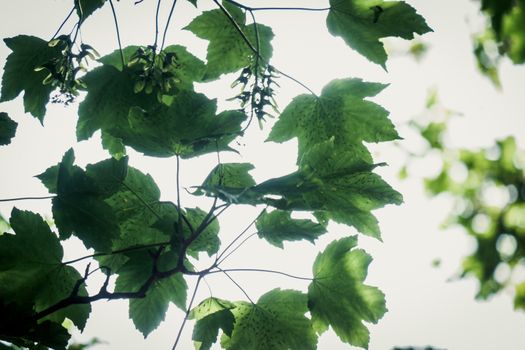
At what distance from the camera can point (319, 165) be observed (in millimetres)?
1830

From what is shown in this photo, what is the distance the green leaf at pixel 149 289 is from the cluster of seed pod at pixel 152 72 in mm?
A: 718

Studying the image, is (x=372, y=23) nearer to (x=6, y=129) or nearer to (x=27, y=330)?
(x=6, y=129)

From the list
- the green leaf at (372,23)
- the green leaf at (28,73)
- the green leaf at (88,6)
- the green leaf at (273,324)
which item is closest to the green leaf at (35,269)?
the green leaf at (28,73)

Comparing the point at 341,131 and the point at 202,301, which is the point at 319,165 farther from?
the point at 202,301

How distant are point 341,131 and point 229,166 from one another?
23.2 inches

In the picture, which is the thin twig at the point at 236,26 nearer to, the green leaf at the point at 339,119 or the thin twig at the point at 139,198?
the green leaf at the point at 339,119

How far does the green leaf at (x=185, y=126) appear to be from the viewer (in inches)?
67.3

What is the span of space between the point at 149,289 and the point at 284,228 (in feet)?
2.09

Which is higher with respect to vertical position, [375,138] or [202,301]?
[375,138]

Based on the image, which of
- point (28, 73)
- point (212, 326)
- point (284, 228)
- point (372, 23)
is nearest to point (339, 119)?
point (372, 23)

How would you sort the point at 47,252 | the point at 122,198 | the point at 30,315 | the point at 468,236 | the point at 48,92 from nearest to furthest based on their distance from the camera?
the point at 468,236 → the point at 30,315 → the point at 47,252 → the point at 122,198 → the point at 48,92

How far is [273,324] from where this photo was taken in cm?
206

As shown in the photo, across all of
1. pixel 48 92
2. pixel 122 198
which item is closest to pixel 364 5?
pixel 122 198

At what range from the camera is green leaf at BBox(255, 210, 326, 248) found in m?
1.80
